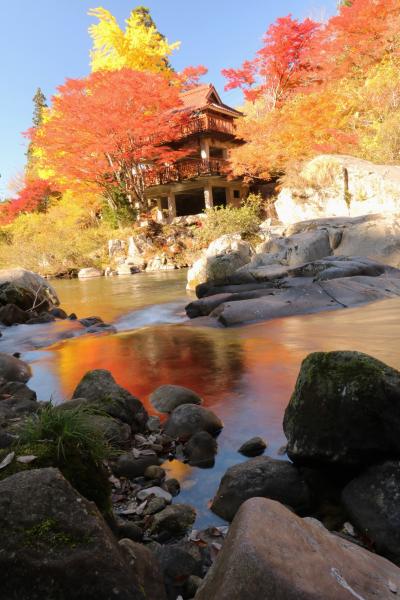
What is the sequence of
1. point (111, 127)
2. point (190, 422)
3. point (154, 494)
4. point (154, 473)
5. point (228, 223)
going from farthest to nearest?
point (111, 127) → point (228, 223) → point (190, 422) → point (154, 473) → point (154, 494)

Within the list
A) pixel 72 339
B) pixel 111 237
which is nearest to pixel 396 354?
pixel 72 339

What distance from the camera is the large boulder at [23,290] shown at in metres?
11.9

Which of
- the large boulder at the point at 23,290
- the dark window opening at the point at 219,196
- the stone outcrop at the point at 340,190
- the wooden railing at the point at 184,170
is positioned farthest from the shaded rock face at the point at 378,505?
the dark window opening at the point at 219,196

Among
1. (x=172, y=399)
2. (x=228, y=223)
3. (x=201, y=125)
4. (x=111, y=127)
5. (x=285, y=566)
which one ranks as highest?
(x=201, y=125)

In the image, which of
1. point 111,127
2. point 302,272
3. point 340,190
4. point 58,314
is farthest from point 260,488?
point 111,127

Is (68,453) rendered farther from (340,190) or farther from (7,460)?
(340,190)

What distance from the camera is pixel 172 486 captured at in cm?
296

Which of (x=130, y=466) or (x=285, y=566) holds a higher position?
(x=285, y=566)

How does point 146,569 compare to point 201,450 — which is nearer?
point 146,569

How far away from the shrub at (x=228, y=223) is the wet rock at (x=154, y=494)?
18.8 m

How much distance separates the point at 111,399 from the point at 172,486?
1.22 metres

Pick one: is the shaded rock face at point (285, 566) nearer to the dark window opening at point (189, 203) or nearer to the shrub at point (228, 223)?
the shrub at point (228, 223)

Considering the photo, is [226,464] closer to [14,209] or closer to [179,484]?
[179,484]

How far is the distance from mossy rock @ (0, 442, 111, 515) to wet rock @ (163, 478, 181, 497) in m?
0.89
